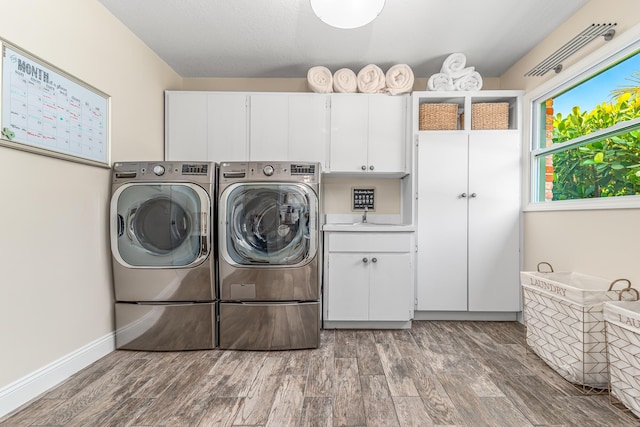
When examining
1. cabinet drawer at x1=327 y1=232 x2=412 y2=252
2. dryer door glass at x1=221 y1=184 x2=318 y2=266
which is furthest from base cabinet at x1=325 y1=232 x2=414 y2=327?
dryer door glass at x1=221 y1=184 x2=318 y2=266

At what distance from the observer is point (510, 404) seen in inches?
65.4

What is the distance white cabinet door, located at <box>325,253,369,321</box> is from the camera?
272 cm

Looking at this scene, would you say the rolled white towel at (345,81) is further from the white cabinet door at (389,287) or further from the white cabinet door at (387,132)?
the white cabinet door at (389,287)

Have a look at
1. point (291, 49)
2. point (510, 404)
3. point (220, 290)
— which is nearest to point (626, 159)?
point (510, 404)

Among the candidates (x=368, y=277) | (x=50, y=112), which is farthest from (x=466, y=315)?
(x=50, y=112)

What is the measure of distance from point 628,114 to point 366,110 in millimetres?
1757

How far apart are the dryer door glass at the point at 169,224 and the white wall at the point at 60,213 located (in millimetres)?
215

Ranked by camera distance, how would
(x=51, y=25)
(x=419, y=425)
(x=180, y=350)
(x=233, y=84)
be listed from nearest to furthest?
1. (x=419, y=425)
2. (x=51, y=25)
3. (x=180, y=350)
4. (x=233, y=84)

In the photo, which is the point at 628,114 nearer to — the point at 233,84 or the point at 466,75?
the point at 466,75

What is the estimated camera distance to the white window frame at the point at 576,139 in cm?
196

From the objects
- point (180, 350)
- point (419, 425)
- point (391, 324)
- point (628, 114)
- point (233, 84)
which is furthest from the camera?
point (233, 84)

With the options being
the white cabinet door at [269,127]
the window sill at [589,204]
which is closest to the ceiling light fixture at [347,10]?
the white cabinet door at [269,127]

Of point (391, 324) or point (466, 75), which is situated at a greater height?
point (466, 75)

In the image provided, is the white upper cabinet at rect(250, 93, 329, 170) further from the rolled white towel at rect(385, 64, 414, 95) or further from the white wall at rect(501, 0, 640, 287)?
the white wall at rect(501, 0, 640, 287)
